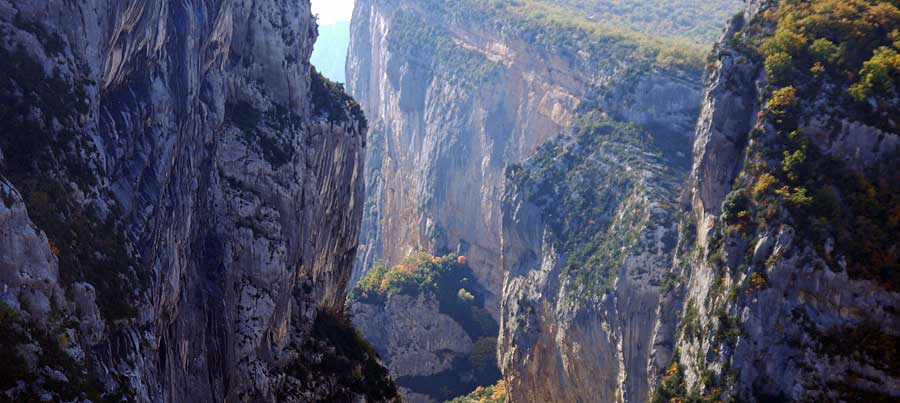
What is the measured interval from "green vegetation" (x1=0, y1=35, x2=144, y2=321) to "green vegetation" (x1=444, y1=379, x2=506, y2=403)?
73.2 m

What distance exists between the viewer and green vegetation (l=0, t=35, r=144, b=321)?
28.8m

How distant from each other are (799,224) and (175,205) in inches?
1178

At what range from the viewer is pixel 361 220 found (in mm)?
66875

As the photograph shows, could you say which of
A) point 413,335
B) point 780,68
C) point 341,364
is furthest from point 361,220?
point 413,335

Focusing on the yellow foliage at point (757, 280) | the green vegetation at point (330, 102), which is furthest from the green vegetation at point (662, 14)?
the yellow foliage at point (757, 280)

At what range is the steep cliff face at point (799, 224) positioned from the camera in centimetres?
4488

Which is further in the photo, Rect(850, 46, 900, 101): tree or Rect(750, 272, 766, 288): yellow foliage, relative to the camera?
Rect(850, 46, 900, 101): tree

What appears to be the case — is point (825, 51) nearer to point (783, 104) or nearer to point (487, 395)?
point (783, 104)

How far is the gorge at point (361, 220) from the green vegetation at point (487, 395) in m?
0.80

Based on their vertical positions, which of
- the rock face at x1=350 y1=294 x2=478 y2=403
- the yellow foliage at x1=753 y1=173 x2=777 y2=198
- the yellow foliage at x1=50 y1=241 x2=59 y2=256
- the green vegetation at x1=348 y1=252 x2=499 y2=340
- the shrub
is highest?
the yellow foliage at x1=753 y1=173 x2=777 y2=198

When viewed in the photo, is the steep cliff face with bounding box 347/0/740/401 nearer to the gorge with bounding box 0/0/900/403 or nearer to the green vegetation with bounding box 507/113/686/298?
the green vegetation with bounding box 507/113/686/298

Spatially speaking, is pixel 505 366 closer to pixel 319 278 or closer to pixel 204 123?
pixel 319 278

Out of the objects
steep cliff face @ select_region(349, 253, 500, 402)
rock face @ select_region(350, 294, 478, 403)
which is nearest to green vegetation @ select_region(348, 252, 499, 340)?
steep cliff face @ select_region(349, 253, 500, 402)

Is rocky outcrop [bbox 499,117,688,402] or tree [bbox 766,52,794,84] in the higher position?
tree [bbox 766,52,794,84]
